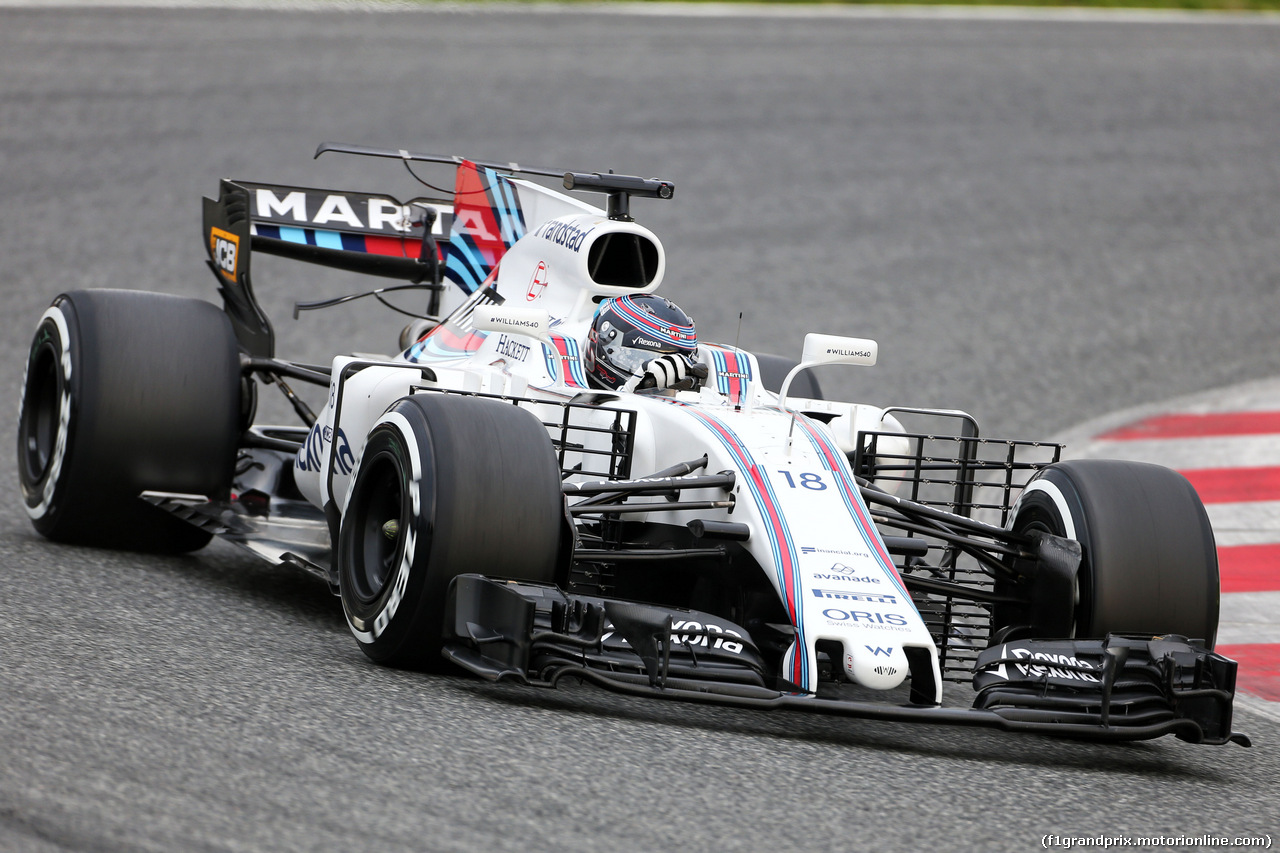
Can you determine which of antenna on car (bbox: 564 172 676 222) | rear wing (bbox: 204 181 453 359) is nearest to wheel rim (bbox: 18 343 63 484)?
rear wing (bbox: 204 181 453 359)

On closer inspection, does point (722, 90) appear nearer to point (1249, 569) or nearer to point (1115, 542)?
point (1249, 569)

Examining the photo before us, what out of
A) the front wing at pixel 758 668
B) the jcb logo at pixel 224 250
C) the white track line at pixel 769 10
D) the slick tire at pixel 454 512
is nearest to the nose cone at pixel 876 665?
the front wing at pixel 758 668

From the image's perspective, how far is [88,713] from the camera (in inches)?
171

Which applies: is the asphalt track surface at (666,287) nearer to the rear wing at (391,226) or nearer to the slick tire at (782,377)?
the rear wing at (391,226)

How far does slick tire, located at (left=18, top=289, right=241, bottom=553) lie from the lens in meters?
6.83

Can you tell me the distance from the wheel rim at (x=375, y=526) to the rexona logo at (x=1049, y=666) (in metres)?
2.10

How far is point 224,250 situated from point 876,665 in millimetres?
4459

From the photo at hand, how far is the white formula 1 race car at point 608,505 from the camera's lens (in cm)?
491

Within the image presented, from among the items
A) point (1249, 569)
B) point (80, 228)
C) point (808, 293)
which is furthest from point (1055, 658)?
point (80, 228)

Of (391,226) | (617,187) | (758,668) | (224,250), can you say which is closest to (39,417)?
(224,250)

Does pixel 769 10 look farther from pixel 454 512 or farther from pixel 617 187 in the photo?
pixel 454 512

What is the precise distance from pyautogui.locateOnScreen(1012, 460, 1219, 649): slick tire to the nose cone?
107 cm

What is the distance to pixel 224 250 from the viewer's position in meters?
7.93

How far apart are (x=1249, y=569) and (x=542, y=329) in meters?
4.16
